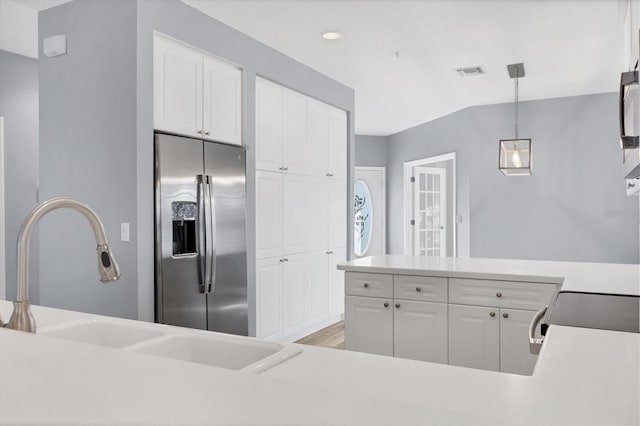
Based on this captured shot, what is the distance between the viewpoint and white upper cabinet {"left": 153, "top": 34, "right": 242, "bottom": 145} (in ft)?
9.84

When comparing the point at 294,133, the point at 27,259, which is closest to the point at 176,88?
the point at 294,133

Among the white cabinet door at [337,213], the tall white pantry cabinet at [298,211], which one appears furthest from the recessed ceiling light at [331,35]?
the white cabinet door at [337,213]

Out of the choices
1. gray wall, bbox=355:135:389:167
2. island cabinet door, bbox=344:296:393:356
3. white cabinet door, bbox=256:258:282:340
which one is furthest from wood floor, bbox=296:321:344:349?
gray wall, bbox=355:135:389:167

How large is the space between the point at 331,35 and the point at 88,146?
6.25 ft

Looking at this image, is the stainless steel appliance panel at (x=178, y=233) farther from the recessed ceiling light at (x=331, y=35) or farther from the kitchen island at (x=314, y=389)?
the kitchen island at (x=314, y=389)

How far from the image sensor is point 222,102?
350 centimetres

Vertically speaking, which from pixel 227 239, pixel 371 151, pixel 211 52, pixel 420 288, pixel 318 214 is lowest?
pixel 420 288

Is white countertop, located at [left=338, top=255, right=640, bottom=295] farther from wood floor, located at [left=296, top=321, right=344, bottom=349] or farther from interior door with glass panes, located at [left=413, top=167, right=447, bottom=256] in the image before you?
interior door with glass panes, located at [left=413, top=167, right=447, bottom=256]

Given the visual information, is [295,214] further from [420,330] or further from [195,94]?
[420,330]

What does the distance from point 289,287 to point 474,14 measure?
102 inches

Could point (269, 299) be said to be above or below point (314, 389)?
below

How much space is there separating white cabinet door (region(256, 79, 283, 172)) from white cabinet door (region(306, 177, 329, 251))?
0.60 metres

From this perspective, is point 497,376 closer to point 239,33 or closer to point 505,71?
point 239,33

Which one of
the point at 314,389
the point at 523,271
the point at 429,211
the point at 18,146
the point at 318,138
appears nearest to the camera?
the point at 314,389
